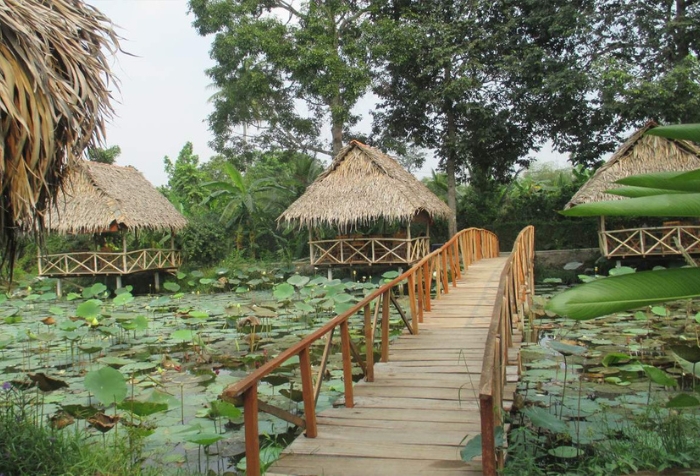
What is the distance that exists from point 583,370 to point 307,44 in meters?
14.4

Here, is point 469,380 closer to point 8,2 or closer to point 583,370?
point 583,370

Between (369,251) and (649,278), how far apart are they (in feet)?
48.9

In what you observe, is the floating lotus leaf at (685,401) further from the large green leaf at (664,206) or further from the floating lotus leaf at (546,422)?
the large green leaf at (664,206)

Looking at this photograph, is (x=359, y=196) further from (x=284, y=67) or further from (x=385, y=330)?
(x=385, y=330)

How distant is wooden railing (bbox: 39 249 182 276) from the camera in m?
15.6

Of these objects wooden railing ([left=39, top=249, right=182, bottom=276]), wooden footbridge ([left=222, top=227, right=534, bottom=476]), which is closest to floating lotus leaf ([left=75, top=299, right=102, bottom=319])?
wooden footbridge ([left=222, top=227, right=534, bottom=476])

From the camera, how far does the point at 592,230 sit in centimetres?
1780

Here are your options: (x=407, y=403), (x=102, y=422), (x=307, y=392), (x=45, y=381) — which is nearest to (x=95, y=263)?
(x=45, y=381)

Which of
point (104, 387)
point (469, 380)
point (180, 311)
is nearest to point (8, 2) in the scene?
point (104, 387)

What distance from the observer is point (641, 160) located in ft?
48.9

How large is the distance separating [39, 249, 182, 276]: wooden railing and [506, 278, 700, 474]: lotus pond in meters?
11.2

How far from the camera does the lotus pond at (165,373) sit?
13.4 feet

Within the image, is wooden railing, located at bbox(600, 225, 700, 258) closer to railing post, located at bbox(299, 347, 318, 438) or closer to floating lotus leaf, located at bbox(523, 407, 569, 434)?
floating lotus leaf, located at bbox(523, 407, 569, 434)

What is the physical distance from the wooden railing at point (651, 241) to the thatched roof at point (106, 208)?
11.7 metres
